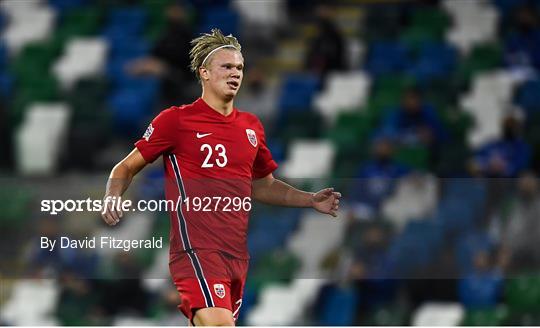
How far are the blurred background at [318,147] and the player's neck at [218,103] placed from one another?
→ 707 mm

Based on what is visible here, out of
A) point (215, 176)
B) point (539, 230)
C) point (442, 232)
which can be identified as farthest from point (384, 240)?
point (215, 176)

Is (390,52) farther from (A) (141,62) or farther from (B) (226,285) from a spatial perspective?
(B) (226,285)

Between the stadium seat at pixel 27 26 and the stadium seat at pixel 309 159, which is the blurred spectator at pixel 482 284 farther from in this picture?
the stadium seat at pixel 27 26

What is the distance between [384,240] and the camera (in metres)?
6.72

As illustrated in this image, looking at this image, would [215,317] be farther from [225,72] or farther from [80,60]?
[80,60]

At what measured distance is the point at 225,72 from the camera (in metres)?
5.61

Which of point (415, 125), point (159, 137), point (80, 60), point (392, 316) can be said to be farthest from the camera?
point (80, 60)

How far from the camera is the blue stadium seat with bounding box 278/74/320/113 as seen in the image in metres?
11.1

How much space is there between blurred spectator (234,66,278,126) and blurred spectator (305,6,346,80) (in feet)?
1.40

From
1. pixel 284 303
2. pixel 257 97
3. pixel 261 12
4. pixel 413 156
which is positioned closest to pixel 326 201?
pixel 284 303

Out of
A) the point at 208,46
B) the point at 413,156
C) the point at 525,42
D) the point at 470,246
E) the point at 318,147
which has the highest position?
the point at 525,42

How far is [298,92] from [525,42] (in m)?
1.86

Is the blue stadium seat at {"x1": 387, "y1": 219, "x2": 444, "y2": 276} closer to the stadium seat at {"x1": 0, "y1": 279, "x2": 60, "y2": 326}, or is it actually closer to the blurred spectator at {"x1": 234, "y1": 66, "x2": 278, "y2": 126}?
the stadium seat at {"x1": 0, "y1": 279, "x2": 60, "y2": 326}

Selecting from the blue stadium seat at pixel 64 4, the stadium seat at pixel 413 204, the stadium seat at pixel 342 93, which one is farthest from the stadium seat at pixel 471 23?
the stadium seat at pixel 413 204
